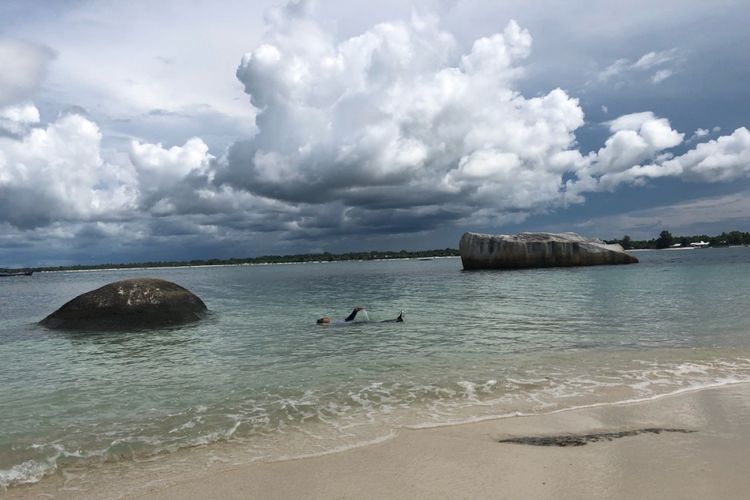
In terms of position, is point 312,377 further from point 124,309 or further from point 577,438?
point 124,309

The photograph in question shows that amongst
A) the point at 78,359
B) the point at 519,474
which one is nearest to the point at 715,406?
the point at 519,474

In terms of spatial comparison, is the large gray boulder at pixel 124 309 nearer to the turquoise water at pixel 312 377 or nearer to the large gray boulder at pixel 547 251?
the turquoise water at pixel 312 377

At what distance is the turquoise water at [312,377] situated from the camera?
675cm

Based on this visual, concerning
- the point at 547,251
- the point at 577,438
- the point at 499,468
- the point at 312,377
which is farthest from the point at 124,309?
the point at 547,251

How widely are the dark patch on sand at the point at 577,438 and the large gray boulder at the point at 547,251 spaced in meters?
70.1

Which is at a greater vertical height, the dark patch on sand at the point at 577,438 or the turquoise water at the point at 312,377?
the dark patch on sand at the point at 577,438

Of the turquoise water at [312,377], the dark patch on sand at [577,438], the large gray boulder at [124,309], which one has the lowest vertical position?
the turquoise water at [312,377]

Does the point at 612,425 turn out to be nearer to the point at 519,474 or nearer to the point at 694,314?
the point at 519,474

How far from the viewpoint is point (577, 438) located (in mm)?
6035

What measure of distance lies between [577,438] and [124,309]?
59.4 feet

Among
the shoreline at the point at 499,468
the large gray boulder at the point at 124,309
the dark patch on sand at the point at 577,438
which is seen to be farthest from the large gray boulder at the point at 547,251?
the dark patch on sand at the point at 577,438

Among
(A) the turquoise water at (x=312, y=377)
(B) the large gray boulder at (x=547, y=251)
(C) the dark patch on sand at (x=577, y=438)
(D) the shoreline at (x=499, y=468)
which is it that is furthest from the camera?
(B) the large gray boulder at (x=547, y=251)

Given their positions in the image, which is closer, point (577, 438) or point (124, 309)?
point (577, 438)

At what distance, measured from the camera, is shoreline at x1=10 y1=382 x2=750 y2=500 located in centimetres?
466
